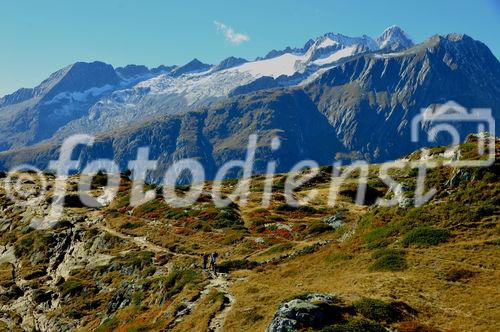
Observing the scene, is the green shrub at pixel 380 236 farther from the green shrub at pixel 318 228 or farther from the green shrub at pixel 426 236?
the green shrub at pixel 318 228

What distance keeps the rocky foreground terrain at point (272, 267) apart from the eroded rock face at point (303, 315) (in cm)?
9

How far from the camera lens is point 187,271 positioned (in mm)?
55031

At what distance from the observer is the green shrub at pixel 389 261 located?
133 ft

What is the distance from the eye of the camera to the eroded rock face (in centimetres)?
3256

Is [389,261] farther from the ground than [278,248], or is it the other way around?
[389,261]

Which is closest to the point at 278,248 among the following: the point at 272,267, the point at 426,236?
the point at 272,267

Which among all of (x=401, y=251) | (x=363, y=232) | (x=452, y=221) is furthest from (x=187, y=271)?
(x=452, y=221)

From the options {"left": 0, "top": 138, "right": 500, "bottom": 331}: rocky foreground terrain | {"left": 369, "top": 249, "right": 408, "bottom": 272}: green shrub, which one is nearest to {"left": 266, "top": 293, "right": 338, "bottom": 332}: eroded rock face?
{"left": 0, "top": 138, "right": 500, "bottom": 331}: rocky foreground terrain

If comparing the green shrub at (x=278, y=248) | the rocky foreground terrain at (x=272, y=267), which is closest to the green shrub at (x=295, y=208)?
the rocky foreground terrain at (x=272, y=267)

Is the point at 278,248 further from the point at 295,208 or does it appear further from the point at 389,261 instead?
the point at 295,208

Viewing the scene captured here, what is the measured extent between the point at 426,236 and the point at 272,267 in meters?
15.7

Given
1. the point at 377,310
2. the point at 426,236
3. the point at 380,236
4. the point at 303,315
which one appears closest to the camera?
the point at 377,310

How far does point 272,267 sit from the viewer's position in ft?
169

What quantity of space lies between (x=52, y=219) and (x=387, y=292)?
76739 millimetres
